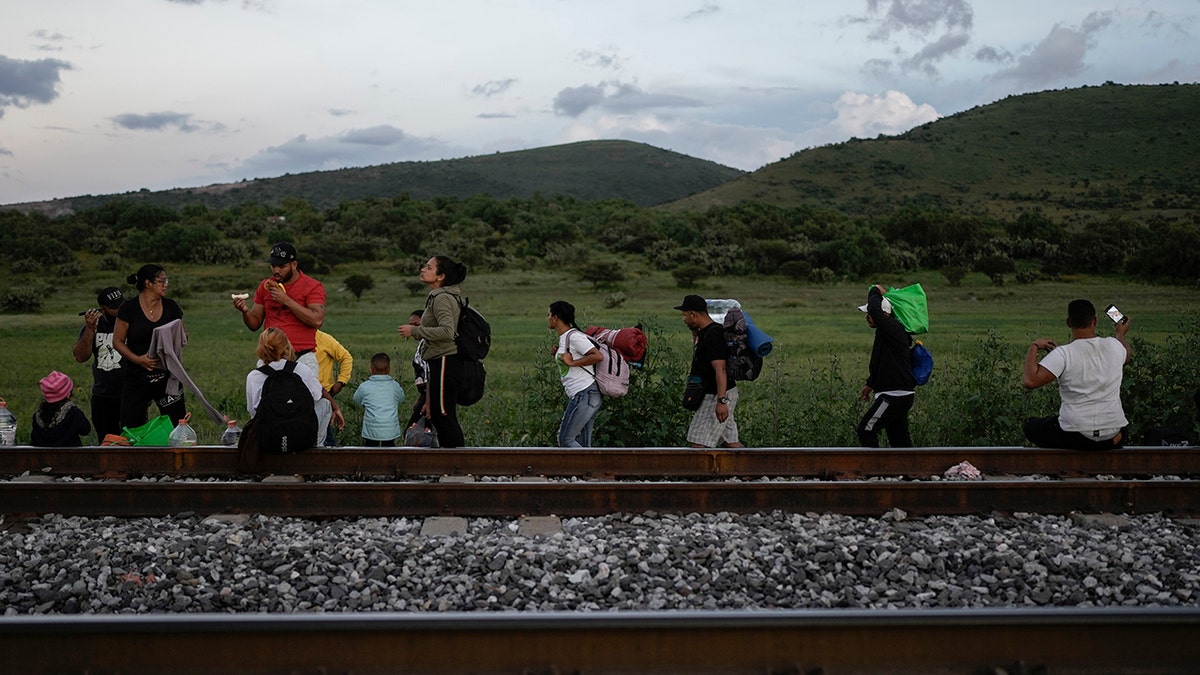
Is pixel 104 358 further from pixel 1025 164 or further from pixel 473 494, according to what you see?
pixel 1025 164

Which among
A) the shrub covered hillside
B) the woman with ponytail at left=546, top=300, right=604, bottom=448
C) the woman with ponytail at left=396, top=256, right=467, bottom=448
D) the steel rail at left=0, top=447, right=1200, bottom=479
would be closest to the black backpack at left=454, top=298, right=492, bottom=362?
the woman with ponytail at left=396, top=256, right=467, bottom=448

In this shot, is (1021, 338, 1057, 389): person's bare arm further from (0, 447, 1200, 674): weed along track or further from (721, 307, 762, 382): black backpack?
(721, 307, 762, 382): black backpack

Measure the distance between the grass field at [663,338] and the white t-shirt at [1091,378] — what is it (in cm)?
238

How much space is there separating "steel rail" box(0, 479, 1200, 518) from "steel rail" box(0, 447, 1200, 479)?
0.95 meters

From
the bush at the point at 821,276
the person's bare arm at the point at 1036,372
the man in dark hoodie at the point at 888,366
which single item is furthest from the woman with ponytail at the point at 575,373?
the bush at the point at 821,276

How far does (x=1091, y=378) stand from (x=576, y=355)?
439cm

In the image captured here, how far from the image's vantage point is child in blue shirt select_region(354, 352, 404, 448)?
9219 mm

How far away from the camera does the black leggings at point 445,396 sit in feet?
26.3

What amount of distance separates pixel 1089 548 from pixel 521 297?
27843mm

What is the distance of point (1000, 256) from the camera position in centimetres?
4238

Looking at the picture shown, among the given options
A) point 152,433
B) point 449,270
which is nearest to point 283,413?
point 449,270

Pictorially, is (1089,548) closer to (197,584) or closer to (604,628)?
(604,628)

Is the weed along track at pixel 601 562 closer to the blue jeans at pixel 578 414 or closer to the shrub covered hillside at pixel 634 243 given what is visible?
the blue jeans at pixel 578 414

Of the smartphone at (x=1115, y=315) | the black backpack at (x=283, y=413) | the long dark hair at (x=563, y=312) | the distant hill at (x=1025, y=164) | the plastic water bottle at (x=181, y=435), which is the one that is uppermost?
the distant hill at (x=1025, y=164)
